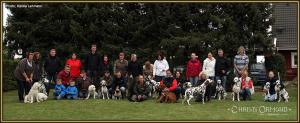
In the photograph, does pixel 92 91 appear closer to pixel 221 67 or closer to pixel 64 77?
pixel 64 77

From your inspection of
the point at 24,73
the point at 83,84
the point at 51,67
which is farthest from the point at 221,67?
the point at 24,73

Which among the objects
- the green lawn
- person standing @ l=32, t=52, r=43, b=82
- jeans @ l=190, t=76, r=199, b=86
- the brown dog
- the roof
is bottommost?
the green lawn

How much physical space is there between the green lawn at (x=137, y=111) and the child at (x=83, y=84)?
1.75 meters

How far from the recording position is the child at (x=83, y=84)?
16.8 metres

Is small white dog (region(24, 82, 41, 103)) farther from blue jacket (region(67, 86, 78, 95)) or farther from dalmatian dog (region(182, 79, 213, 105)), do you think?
dalmatian dog (region(182, 79, 213, 105))

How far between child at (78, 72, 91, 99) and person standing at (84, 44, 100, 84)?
0.37 metres

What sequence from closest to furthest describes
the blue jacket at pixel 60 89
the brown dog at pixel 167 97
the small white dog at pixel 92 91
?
1. the brown dog at pixel 167 97
2. the blue jacket at pixel 60 89
3. the small white dog at pixel 92 91

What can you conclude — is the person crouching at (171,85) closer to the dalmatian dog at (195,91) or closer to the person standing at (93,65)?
the dalmatian dog at (195,91)

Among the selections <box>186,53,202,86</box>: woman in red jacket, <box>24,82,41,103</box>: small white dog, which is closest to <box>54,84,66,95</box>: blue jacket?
<box>24,82,41,103</box>: small white dog

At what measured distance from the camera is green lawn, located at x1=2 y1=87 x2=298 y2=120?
11500 millimetres

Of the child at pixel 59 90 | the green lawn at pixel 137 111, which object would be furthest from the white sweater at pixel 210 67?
the child at pixel 59 90

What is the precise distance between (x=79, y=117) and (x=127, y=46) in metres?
13.4

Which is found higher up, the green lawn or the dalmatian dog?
the dalmatian dog

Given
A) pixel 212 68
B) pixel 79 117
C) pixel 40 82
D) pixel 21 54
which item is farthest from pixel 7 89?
pixel 79 117
